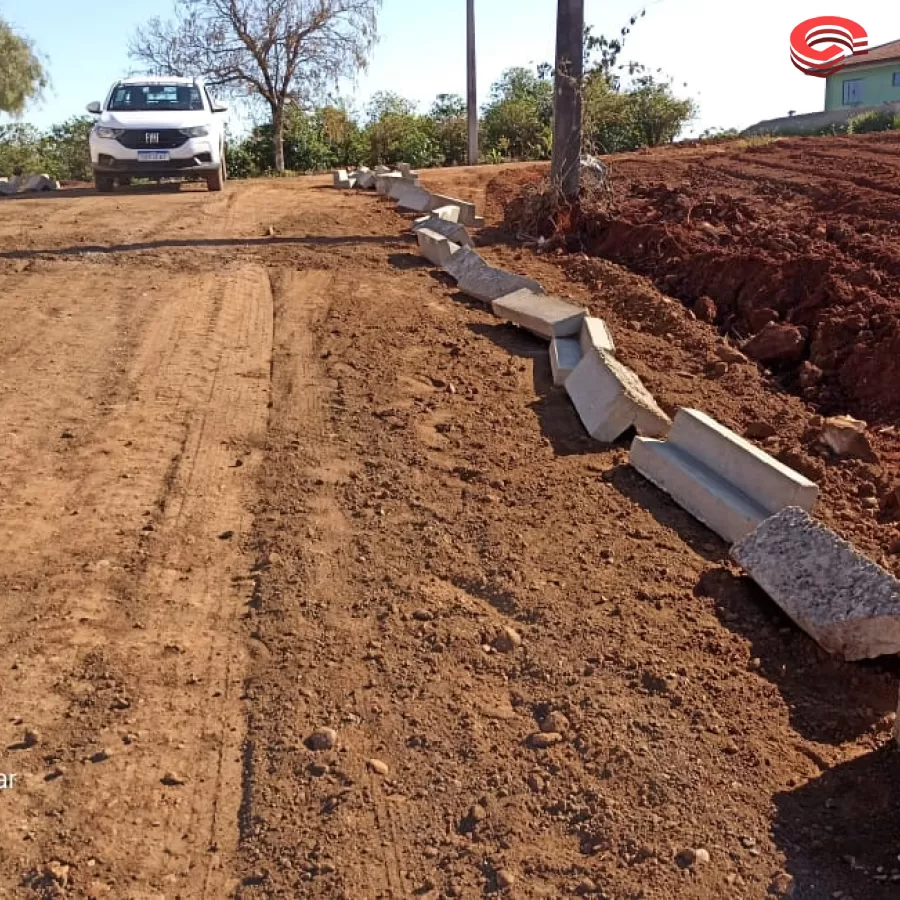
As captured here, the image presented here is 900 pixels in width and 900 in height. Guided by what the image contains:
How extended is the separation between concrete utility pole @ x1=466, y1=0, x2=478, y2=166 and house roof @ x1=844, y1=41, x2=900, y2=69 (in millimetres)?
23103

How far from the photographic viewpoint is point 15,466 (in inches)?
213

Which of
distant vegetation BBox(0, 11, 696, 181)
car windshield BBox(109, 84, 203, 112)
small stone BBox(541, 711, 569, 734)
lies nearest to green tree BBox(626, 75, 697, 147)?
distant vegetation BBox(0, 11, 696, 181)

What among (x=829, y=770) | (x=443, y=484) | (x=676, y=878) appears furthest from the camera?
(x=443, y=484)

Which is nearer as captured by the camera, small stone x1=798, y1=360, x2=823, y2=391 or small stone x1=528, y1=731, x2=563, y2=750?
small stone x1=528, y1=731, x2=563, y2=750

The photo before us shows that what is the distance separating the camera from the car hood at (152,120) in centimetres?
1606

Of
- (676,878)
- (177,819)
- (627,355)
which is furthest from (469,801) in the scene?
(627,355)

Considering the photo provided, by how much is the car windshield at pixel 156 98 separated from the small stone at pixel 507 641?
15.1 metres

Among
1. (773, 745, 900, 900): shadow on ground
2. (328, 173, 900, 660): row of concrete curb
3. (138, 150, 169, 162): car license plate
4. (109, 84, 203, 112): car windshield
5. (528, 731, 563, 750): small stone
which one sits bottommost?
(773, 745, 900, 900): shadow on ground

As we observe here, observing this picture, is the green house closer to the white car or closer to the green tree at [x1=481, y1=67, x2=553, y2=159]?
the green tree at [x1=481, y1=67, x2=553, y2=159]

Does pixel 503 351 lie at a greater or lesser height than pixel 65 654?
greater

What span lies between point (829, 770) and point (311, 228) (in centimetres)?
1055

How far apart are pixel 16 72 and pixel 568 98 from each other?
3086 cm

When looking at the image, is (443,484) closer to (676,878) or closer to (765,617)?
(765,617)

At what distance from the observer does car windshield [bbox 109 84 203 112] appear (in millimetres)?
16969
